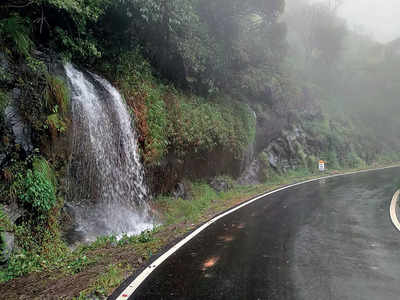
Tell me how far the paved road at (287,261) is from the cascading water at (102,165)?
2865 mm

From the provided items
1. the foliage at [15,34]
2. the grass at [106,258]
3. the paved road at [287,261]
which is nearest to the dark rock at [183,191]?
the grass at [106,258]

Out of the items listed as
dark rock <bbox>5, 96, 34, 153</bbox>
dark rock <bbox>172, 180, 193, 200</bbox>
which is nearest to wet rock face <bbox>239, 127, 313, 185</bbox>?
dark rock <bbox>172, 180, 193, 200</bbox>

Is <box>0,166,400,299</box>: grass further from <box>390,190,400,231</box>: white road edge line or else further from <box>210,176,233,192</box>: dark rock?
<box>210,176,233,192</box>: dark rock

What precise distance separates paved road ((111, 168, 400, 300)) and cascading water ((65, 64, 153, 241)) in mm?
2865

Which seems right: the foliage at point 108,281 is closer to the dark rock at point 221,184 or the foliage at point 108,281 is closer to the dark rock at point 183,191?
the dark rock at point 183,191

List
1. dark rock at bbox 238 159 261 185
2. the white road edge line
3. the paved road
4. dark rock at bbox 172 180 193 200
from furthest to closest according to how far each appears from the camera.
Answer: dark rock at bbox 238 159 261 185
dark rock at bbox 172 180 193 200
the white road edge line
the paved road

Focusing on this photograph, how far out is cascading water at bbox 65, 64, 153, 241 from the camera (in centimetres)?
767

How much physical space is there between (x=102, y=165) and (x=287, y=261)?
592cm

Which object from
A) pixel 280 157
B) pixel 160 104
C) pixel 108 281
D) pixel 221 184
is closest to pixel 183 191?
pixel 221 184

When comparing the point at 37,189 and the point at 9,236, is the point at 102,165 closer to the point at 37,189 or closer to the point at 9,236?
the point at 37,189

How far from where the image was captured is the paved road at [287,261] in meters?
3.83

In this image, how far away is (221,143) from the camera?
51.6ft

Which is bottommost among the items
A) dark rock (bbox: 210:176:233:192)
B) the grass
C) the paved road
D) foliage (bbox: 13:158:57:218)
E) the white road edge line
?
the white road edge line

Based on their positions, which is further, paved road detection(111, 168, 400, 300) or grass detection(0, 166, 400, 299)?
grass detection(0, 166, 400, 299)
